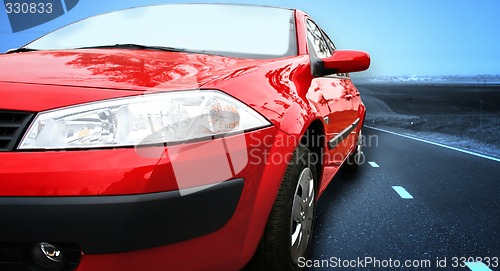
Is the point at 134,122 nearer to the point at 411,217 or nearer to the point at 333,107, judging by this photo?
the point at 333,107

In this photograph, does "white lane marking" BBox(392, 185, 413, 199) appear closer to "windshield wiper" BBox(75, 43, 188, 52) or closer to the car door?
the car door

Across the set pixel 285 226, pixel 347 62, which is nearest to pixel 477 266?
pixel 285 226

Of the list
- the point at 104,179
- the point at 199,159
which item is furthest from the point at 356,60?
the point at 104,179

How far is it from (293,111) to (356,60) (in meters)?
0.76

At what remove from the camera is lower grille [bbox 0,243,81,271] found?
A: 1.54 meters

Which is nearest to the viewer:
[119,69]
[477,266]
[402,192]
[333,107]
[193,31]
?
[119,69]

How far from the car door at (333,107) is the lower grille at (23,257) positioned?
5.17 feet

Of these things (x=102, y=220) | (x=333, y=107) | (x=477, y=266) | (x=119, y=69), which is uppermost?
(x=119, y=69)

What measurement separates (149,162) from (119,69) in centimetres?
59

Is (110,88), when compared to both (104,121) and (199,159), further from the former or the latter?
(199,159)

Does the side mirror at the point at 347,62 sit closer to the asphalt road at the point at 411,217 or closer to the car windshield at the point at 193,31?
the car windshield at the point at 193,31

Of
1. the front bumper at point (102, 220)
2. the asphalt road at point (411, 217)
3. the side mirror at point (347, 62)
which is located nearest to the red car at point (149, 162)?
the front bumper at point (102, 220)

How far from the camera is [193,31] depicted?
2.93 metres

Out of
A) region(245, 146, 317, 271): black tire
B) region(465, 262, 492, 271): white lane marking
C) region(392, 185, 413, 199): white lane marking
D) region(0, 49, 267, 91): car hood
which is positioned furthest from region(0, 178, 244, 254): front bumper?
region(392, 185, 413, 199): white lane marking
